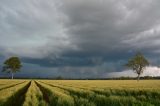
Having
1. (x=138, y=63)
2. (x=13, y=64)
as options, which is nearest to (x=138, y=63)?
(x=138, y=63)

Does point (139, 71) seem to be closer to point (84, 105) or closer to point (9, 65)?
point (9, 65)

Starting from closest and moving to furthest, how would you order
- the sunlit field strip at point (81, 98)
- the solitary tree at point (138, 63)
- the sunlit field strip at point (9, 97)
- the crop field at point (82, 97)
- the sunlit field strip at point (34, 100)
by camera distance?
the sunlit field strip at point (81, 98) < the crop field at point (82, 97) < the sunlit field strip at point (34, 100) < the sunlit field strip at point (9, 97) < the solitary tree at point (138, 63)

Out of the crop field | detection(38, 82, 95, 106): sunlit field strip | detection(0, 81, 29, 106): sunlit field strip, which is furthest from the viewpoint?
detection(0, 81, 29, 106): sunlit field strip

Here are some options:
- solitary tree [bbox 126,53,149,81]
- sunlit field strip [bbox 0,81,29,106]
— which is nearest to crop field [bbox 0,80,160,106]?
sunlit field strip [bbox 0,81,29,106]

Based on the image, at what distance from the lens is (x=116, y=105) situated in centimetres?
1361

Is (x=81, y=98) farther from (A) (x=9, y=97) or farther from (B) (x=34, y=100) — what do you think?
(A) (x=9, y=97)

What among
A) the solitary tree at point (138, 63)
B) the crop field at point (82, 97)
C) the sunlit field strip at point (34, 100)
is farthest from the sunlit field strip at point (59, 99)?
the solitary tree at point (138, 63)

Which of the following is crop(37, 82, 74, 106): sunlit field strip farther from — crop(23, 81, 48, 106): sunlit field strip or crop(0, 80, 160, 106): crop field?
crop(23, 81, 48, 106): sunlit field strip

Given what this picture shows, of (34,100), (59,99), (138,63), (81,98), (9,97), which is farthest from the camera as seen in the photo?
(138,63)

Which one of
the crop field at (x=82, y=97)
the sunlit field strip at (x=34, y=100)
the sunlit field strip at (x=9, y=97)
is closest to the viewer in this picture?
the crop field at (x=82, y=97)

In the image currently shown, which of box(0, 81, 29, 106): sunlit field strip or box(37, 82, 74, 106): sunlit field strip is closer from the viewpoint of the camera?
box(37, 82, 74, 106): sunlit field strip

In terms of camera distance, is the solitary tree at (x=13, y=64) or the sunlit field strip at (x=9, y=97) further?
the solitary tree at (x=13, y=64)

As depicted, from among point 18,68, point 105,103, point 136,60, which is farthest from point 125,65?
point 105,103

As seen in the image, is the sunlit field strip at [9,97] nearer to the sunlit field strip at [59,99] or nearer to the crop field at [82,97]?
the crop field at [82,97]
